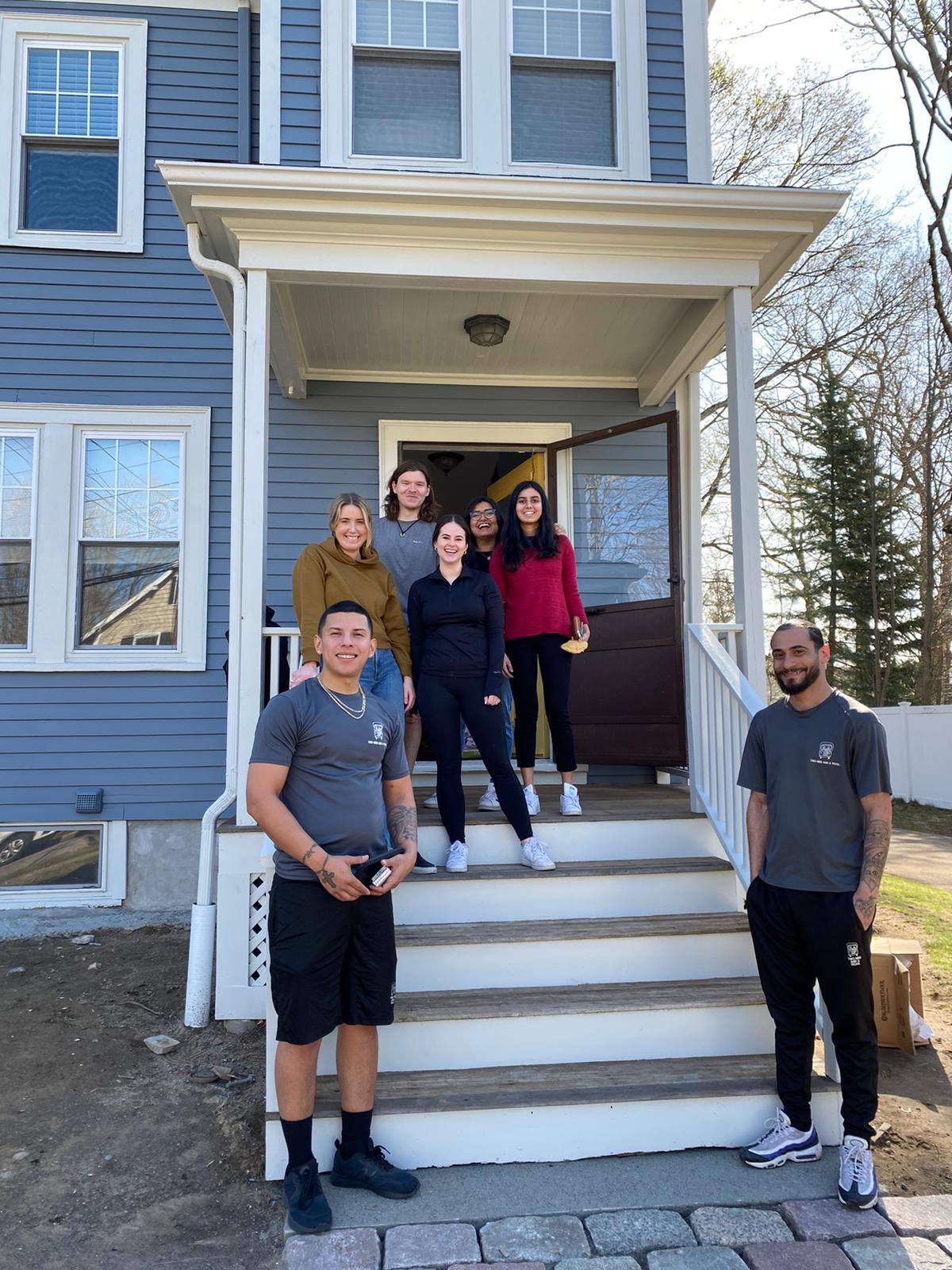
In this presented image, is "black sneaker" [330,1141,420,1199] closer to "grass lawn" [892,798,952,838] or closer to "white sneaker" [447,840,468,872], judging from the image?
"white sneaker" [447,840,468,872]

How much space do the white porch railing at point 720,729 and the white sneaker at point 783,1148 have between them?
0.94 metres

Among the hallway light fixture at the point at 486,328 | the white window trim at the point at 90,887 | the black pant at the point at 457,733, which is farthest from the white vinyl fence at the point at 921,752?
the black pant at the point at 457,733

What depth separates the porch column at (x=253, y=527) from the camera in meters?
3.87

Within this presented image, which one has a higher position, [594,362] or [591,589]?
[594,362]

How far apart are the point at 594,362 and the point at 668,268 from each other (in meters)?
1.44

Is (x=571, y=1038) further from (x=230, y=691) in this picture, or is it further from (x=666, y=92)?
(x=666, y=92)

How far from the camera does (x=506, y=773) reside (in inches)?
139

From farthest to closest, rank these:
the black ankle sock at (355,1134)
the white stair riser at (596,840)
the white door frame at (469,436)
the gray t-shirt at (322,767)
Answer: the white door frame at (469,436)
the white stair riser at (596,840)
the black ankle sock at (355,1134)
the gray t-shirt at (322,767)

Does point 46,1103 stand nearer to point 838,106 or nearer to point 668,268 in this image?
point 668,268

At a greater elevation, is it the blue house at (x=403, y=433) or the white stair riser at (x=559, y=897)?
the blue house at (x=403, y=433)

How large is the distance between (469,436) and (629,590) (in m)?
1.49

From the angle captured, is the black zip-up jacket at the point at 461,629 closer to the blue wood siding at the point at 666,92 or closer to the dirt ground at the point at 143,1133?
the dirt ground at the point at 143,1133

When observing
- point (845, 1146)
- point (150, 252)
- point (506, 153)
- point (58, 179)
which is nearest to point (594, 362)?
point (506, 153)

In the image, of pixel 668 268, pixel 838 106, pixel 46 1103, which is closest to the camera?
pixel 46 1103
